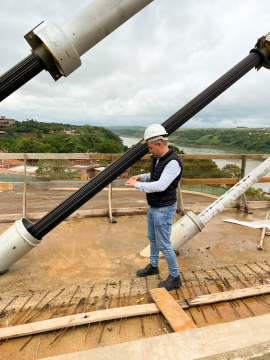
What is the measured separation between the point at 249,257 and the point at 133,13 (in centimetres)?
389

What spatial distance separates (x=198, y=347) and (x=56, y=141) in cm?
7194

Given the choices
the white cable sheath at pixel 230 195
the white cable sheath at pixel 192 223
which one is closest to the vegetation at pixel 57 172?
the white cable sheath at pixel 192 223

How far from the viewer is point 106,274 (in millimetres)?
3396

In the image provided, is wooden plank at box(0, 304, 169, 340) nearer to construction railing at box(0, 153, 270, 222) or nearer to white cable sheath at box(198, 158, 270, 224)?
white cable sheath at box(198, 158, 270, 224)

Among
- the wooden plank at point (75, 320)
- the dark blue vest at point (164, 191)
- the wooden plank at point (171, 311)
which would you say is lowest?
the wooden plank at point (75, 320)

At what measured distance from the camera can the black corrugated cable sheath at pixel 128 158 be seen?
303 centimetres

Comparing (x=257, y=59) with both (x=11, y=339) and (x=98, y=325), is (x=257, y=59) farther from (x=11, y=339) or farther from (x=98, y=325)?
(x=11, y=339)

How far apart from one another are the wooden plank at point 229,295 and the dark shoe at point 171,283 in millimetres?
324

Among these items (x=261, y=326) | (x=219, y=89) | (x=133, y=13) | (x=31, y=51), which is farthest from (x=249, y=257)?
(x=31, y=51)

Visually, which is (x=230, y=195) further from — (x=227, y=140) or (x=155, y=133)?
(x=227, y=140)

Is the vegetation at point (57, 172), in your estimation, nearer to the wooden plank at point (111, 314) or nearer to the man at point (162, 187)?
the man at point (162, 187)

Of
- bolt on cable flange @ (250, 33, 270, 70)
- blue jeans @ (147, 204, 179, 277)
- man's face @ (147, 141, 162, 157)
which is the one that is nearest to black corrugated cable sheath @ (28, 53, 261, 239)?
bolt on cable flange @ (250, 33, 270, 70)

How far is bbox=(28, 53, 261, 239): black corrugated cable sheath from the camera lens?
303 centimetres

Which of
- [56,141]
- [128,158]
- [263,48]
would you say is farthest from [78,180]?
[56,141]
